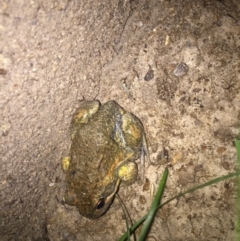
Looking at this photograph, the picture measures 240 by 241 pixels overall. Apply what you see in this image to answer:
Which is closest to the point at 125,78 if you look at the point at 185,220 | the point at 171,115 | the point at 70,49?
the point at 171,115

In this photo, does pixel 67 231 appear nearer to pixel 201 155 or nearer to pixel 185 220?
pixel 185 220

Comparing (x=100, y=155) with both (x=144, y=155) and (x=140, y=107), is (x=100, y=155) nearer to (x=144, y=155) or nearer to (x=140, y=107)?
(x=144, y=155)

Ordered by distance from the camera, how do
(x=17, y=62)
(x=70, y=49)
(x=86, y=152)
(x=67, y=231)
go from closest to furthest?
(x=17, y=62)
(x=70, y=49)
(x=86, y=152)
(x=67, y=231)

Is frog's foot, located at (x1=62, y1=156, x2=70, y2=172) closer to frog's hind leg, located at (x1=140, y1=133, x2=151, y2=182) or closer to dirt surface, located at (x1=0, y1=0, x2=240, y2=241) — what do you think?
dirt surface, located at (x1=0, y1=0, x2=240, y2=241)

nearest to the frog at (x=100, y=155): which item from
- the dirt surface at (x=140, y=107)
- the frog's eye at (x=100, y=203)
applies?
the frog's eye at (x=100, y=203)

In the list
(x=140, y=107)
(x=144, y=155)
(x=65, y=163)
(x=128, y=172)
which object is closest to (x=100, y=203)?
(x=128, y=172)

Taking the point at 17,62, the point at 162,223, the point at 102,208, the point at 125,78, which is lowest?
the point at 162,223

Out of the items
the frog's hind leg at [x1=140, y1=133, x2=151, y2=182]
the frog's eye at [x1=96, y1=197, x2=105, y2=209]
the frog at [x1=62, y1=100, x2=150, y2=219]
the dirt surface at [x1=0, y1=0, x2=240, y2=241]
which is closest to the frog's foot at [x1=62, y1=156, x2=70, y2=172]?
the frog at [x1=62, y1=100, x2=150, y2=219]
